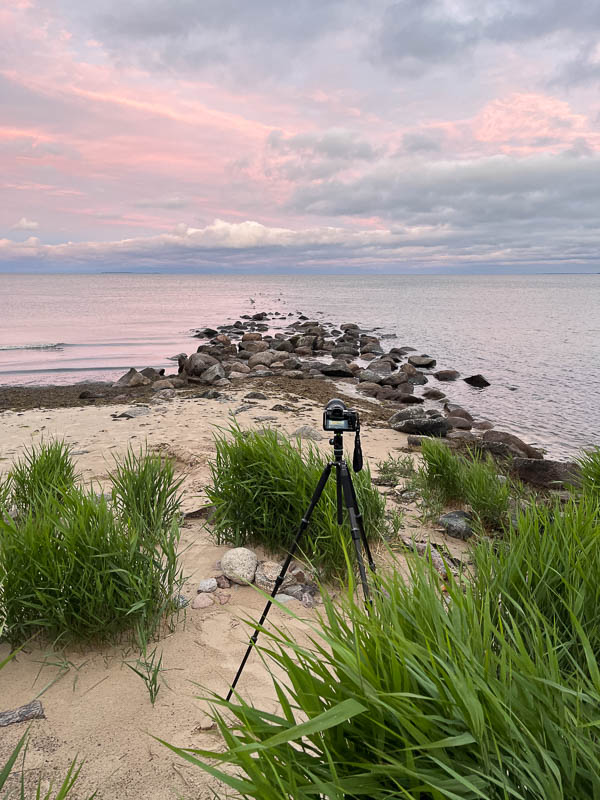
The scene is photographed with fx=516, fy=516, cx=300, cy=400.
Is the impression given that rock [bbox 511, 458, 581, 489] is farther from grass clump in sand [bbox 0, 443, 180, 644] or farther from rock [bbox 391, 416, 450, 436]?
grass clump in sand [bbox 0, 443, 180, 644]

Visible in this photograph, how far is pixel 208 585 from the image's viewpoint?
3.98 m

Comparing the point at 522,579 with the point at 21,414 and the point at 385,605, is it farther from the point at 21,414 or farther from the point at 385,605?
the point at 21,414

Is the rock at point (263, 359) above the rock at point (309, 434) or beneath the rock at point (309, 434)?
beneath

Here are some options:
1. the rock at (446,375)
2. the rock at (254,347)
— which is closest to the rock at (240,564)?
the rock at (446,375)

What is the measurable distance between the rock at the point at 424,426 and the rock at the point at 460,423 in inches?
63.8

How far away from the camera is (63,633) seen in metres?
3.00

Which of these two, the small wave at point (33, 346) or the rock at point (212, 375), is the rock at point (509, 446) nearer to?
the rock at point (212, 375)

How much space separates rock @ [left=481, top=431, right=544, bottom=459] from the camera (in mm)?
9258

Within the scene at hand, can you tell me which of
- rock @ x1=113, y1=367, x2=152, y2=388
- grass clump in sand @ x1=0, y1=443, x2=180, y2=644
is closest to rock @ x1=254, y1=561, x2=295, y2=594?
grass clump in sand @ x1=0, y1=443, x2=180, y2=644

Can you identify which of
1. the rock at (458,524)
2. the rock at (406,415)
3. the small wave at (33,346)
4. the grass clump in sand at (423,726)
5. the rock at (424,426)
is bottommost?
the small wave at (33,346)

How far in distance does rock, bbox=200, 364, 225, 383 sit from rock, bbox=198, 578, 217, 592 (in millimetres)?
13054

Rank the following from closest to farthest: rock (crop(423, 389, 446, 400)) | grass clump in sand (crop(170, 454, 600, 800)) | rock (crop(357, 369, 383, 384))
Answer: grass clump in sand (crop(170, 454, 600, 800)) < rock (crop(423, 389, 446, 400)) < rock (crop(357, 369, 383, 384))

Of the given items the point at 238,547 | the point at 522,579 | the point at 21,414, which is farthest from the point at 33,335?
the point at 522,579

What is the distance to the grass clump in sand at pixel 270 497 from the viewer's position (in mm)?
4406
